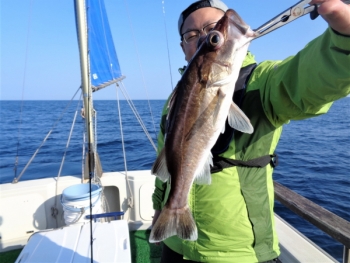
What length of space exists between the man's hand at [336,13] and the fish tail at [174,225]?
1095 millimetres

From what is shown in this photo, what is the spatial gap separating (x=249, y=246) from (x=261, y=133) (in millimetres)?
655

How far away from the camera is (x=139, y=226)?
466 cm

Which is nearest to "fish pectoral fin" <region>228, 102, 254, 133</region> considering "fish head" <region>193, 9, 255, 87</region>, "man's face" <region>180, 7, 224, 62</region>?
"fish head" <region>193, 9, 255, 87</region>

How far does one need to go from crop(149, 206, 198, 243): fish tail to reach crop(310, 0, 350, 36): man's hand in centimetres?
110

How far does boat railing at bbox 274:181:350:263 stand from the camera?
2123 mm

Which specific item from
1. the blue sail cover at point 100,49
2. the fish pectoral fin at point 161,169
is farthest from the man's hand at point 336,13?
the blue sail cover at point 100,49

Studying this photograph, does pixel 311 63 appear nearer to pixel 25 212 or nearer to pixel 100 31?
pixel 25 212

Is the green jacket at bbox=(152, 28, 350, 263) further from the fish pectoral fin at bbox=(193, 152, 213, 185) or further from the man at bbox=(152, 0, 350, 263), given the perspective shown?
the fish pectoral fin at bbox=(193, 152, 213, 185)

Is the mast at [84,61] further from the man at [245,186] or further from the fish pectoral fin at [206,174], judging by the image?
the fish pectoral fin at [206,174]

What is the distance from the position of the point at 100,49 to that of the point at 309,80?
5241 millimetres

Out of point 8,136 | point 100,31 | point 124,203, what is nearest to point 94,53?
point 100,31

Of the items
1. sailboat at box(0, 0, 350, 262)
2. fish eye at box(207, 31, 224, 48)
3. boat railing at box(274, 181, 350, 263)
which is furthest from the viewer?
sailboat at box(0, 0, 350, 262)

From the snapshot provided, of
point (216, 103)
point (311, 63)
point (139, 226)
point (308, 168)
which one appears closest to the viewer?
point (311, 63)

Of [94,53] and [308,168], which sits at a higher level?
[94,53]
